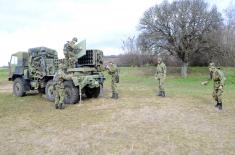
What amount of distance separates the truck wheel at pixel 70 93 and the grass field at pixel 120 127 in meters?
0.35

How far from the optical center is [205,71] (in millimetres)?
34688

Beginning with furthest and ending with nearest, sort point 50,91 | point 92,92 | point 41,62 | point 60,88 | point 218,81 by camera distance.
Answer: point 41,62
point 92,92
point 50,91
point 60,88
point 218,81

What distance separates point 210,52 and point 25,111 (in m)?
24.0

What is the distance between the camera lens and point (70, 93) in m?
13.4

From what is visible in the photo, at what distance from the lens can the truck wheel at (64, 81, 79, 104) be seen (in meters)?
13.4

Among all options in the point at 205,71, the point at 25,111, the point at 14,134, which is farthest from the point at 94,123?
the point at 205,71

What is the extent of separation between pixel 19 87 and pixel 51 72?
101 inches

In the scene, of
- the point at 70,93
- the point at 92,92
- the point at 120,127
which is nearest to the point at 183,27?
the point at 92,92

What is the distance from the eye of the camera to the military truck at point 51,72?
13531mm

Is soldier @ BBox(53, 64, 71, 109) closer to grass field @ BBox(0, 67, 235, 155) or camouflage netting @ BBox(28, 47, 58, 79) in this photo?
grass field @ BBox(0, 67, 235, 155)

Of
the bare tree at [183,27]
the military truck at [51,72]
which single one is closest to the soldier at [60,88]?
the military truck at [51,72]

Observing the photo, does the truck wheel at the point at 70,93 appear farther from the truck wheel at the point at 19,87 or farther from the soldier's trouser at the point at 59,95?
the truck wheel at the point at 19,87

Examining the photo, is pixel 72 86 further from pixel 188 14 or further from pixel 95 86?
pixel 188 14

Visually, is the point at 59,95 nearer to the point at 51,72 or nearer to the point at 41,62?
the point at 51,72
